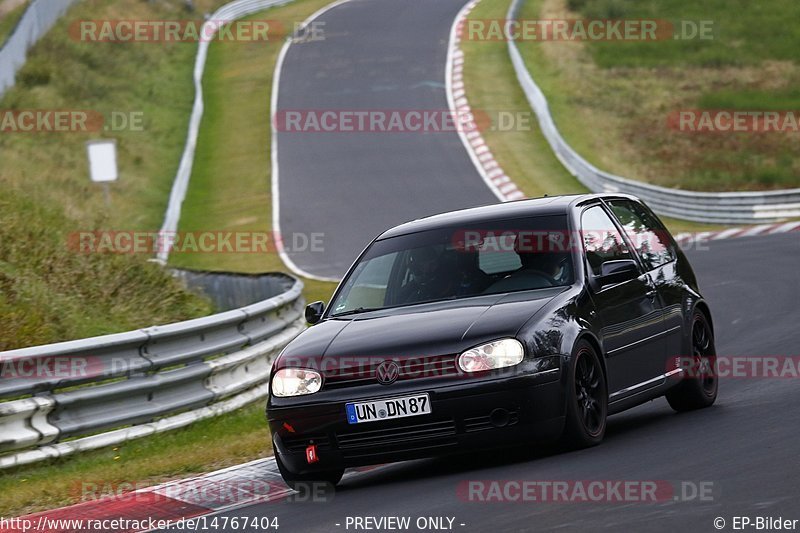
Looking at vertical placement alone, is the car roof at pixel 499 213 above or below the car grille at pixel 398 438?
above

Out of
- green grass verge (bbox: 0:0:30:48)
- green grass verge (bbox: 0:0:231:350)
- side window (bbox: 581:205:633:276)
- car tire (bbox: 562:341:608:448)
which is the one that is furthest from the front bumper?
green grass verge (bbox: 0:0:30:48)

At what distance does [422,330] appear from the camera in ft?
25.0

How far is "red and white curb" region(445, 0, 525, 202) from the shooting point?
30.9 meters

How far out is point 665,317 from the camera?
913cm

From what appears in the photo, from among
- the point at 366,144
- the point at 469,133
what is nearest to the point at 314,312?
the point at 469,133

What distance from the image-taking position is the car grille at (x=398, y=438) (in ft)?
24.3

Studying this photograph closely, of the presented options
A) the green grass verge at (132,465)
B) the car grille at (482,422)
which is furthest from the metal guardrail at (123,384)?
the car grille at (482,422)

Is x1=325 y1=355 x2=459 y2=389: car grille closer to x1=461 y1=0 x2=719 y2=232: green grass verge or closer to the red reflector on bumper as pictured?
the red reflector on bumper

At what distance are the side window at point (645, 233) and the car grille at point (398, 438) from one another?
248cm

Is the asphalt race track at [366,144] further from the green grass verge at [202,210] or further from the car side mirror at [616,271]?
the car side mirror at [616,271]

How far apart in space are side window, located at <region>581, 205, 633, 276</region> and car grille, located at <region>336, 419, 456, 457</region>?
1668mm

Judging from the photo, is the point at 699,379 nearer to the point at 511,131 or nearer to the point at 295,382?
the point at 295,382

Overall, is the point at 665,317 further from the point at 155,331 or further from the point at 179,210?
the point at 179,210

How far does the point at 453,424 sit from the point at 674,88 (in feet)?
119
